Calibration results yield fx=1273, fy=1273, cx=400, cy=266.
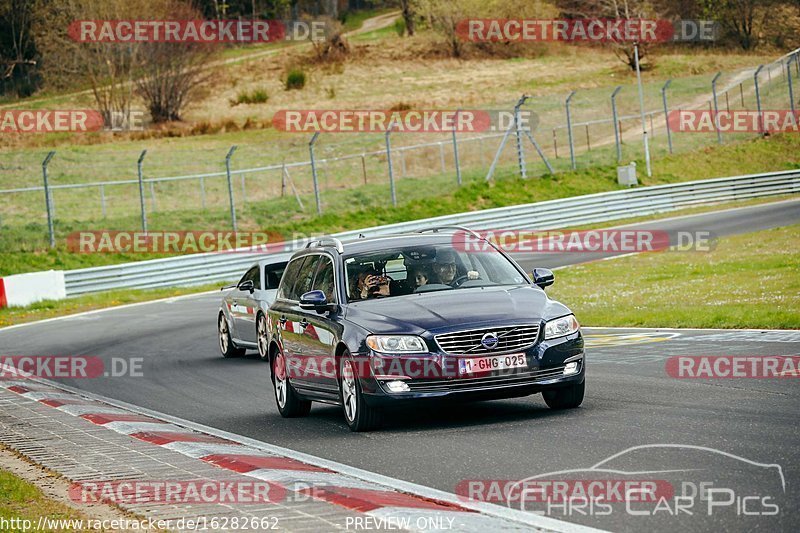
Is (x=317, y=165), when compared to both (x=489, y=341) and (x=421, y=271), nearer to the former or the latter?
(x=421, y=271)

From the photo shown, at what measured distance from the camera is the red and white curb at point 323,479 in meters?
6.56

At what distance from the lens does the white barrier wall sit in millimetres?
31078

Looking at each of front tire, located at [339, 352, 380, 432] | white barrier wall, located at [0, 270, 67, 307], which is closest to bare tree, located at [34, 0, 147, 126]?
white barrier wall, located at [0, 270, 67, 307]

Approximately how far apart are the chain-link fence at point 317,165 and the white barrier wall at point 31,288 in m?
3.77

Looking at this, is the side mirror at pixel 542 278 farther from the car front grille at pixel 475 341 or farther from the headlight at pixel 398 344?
the headlight at pixel 398 344

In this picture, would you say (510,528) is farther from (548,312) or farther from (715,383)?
(715,383)

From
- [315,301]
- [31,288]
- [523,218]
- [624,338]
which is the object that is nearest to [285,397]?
[315,301]

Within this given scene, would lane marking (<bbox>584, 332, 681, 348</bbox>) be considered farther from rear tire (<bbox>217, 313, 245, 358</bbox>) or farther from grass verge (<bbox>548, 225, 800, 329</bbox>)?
rear tire (<bbox>217, 313, 245, 358</bbox>)

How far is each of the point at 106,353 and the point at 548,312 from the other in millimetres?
11508

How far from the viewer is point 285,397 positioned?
12.1m

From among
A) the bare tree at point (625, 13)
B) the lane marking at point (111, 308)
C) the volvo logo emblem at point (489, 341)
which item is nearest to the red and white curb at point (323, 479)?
the volvo logo emblem at point (489, 341)

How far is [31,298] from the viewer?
103ft

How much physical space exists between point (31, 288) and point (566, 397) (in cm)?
2332

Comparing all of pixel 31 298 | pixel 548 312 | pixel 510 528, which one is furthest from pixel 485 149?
pixel 510 528
